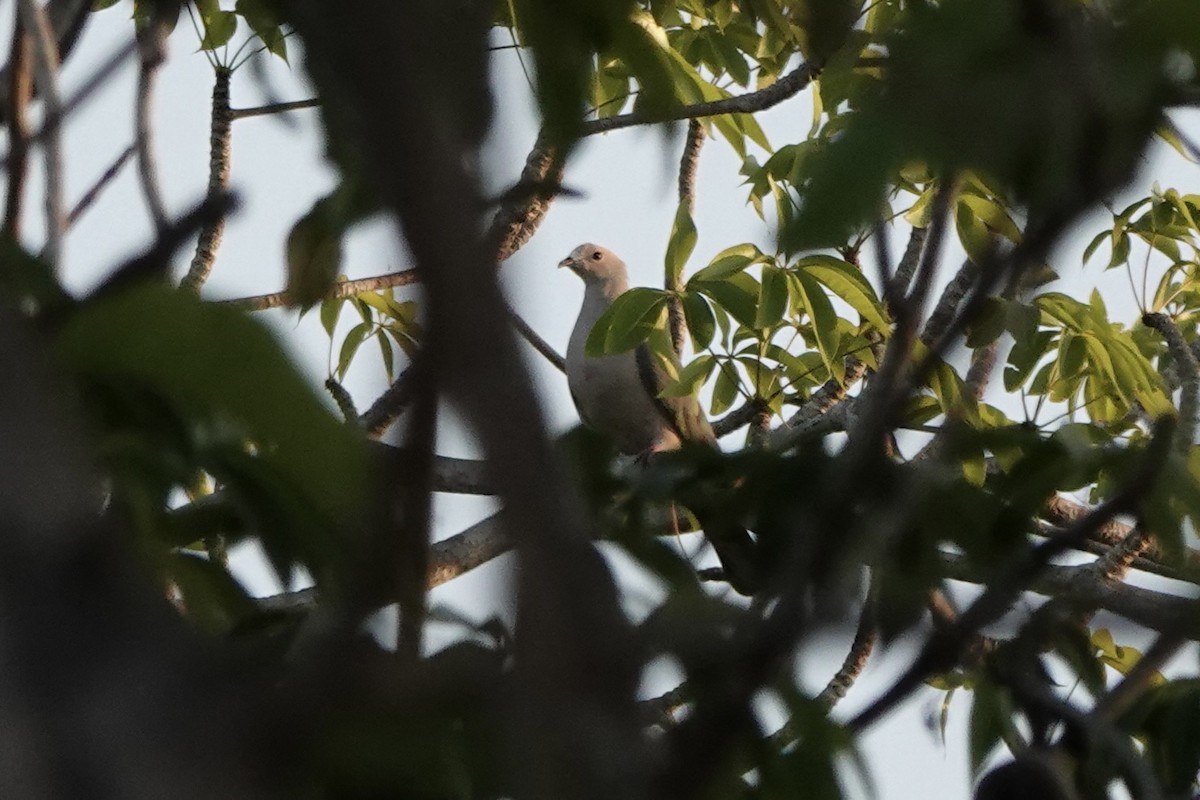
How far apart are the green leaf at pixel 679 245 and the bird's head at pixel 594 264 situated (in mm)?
5341

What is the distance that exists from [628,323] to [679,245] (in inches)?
8.8

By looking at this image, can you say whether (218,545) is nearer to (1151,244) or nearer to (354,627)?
→ (354,627)

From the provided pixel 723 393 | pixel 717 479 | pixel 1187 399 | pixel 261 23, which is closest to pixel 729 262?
pixel 723 393

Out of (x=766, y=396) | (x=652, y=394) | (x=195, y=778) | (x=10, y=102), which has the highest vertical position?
A: (x=652, y=394)

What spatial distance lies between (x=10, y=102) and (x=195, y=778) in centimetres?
80

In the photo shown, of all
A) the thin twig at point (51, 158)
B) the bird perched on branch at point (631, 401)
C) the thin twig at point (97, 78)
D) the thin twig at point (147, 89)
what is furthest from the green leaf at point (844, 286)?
the bird perched on branch at point (631, 401)

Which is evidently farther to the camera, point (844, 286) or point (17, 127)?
point (844, 286)

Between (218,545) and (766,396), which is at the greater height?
(766,396)

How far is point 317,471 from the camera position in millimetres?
692

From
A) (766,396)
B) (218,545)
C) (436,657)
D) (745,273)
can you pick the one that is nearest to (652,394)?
(766,396)

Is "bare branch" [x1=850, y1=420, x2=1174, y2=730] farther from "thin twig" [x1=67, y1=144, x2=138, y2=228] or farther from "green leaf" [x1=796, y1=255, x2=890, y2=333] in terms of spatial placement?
"green leaf" [x1=796, y1=255, x2=890, y2=333]

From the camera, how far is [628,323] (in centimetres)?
313

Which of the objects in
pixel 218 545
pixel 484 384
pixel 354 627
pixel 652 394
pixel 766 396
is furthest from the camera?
pixel 652 394

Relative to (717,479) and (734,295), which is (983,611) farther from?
(734,295)
